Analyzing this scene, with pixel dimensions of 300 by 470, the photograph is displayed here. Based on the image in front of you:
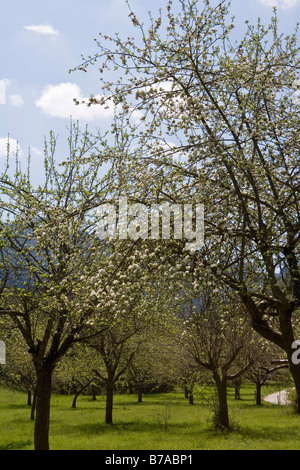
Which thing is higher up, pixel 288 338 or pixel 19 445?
pixel 288 338

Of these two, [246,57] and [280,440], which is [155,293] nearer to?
[246,57]

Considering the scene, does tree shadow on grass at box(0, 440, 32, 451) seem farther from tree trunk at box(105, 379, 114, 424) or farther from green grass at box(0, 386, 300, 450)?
tree trunk at box(105, 379, 114, 424)

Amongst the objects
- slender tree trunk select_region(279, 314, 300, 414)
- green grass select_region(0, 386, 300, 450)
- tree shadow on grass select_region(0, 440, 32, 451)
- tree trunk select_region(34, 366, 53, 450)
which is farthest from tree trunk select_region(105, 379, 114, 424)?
slender tree trunk select_region(279, 314, 300, 414)

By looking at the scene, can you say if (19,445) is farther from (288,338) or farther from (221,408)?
(288,338)

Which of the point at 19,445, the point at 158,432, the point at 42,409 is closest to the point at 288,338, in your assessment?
the point at 42,409

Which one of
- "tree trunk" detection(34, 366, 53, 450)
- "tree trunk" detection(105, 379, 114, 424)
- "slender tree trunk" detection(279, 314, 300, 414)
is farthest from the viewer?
"tree trunk" detection(105, 379, 114, 424)

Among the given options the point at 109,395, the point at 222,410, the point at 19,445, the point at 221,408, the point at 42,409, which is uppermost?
the point at 42,409

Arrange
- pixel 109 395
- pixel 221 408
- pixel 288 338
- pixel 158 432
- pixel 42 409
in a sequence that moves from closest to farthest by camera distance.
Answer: pixel 288 338 → pixel 42 409 → pixel 221 408 → pixel 158 432 → pixel 109 395

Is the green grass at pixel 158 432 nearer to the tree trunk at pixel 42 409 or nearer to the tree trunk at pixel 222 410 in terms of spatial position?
the tree trunk at pixel 222 410

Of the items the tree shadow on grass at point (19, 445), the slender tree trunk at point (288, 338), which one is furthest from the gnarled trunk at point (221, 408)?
the slender tree trunk at point (288, 338)

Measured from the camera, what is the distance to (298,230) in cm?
930
